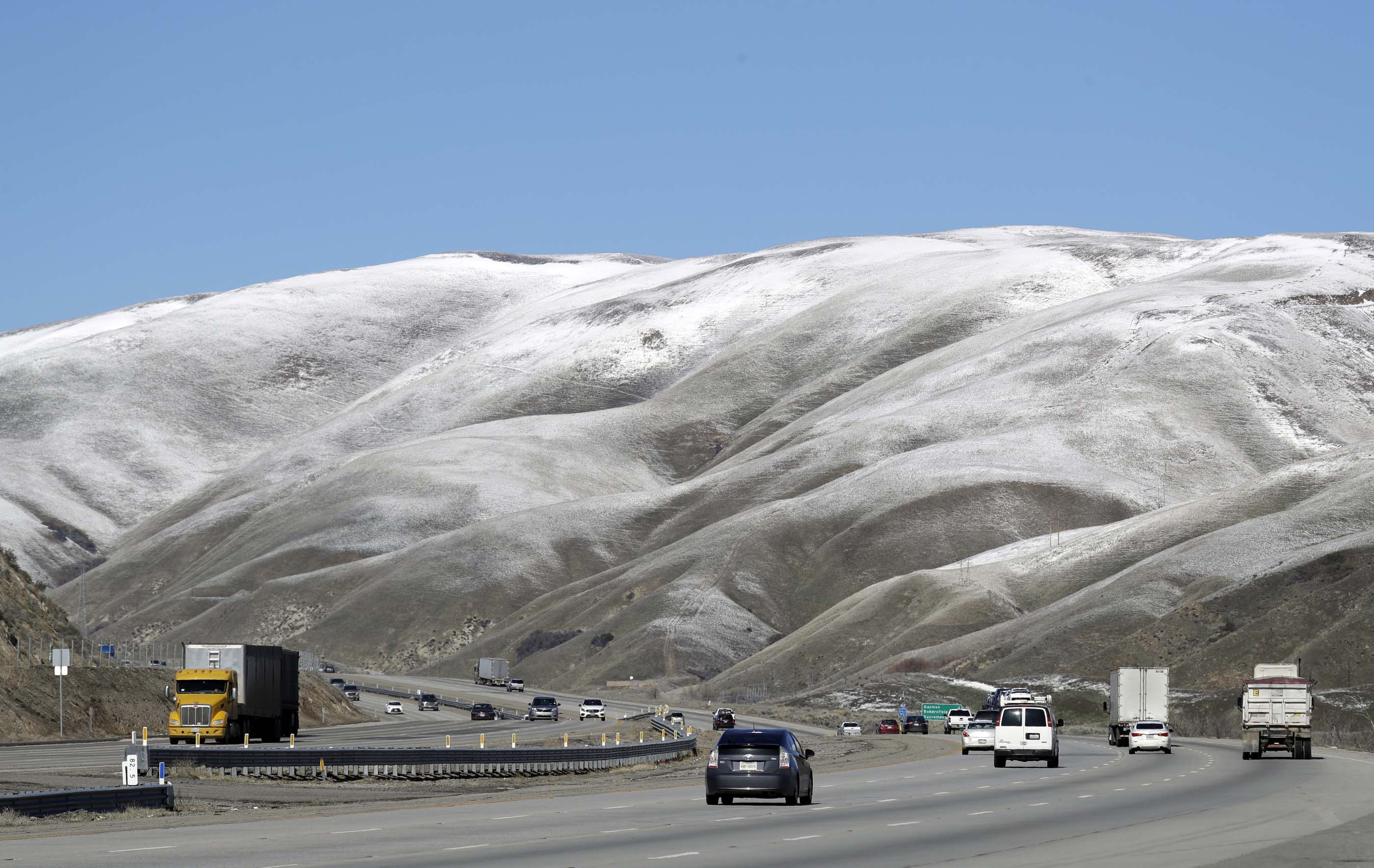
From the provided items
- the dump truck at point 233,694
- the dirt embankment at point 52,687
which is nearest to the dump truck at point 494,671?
the dirt embankment at point 52,687

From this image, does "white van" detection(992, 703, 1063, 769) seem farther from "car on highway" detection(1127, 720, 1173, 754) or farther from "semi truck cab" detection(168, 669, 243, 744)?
"semi truck cab" detection(168, 669, 243, 744)

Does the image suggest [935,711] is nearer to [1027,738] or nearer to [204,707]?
[1027,738]

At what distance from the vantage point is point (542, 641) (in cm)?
14762

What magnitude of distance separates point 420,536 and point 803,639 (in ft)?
228

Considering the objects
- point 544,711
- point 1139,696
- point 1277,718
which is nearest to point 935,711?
point 544,711

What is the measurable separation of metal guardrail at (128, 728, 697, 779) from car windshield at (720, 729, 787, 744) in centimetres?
1133

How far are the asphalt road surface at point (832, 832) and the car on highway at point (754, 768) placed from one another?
0.50 m

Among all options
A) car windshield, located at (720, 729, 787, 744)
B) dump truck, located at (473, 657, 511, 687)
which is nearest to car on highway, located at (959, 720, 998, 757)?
car windshield, located at (720, 729, 787, 744)

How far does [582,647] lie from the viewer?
466ft

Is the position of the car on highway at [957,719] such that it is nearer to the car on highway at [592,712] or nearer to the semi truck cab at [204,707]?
the car on highway at [592,712]

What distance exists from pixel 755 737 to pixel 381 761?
12.3 meters

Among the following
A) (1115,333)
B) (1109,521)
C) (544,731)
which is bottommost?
(544,731)

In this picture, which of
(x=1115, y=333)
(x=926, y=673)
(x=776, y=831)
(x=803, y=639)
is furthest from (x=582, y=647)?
(x=776, y=831)

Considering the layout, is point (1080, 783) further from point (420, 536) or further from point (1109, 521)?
point (420, 536)
